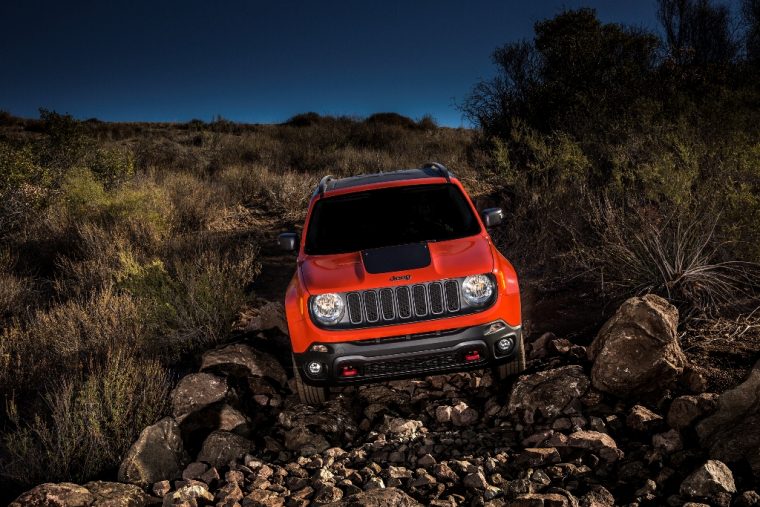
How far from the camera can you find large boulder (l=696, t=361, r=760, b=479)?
3020 mm

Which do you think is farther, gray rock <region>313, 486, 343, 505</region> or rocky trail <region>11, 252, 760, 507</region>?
gray rock <region>313, 486, 343, 505</region>

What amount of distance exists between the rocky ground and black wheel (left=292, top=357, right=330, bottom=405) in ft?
0.28

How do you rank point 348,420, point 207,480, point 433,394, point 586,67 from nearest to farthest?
point 207,480 < point 348,420 < point 433,394 < point 586,67

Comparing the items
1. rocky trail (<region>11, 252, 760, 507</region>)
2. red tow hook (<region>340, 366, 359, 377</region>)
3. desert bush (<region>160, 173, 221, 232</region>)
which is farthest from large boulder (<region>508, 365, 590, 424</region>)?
desert bush (<region>160, 173, 221, 232</region>)

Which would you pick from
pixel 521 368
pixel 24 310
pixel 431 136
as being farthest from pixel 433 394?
pixel 431 136

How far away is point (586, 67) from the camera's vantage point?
39.0 feet

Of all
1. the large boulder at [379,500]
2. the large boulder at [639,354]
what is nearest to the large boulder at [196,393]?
the large boulder at [379,500]

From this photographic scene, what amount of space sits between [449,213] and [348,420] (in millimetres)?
2041

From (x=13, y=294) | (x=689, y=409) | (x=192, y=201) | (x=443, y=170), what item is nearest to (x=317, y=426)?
(x=689, y=409)

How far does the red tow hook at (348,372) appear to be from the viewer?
3.92 m

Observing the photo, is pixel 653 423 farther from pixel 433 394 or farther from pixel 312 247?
pixel 312 247

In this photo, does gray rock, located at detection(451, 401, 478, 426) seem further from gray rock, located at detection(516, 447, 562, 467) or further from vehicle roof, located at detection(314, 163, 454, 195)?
vehicle roof, located at detection(314, 163, 454, 195)

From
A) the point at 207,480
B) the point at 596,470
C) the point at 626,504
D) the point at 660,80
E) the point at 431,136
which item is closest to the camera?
the point at 626,504

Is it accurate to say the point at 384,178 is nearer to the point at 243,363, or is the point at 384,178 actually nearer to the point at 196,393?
the point at 243,363
